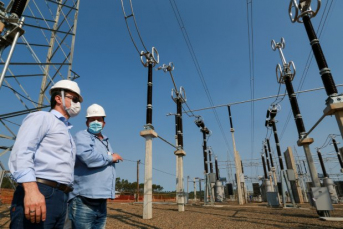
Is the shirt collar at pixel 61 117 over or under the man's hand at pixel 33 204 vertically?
over

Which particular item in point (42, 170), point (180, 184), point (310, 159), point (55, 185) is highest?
point (310, 159)

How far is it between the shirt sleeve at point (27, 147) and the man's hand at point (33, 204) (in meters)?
0.06

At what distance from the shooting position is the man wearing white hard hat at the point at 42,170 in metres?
1.41

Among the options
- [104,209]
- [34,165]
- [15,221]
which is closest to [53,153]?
[34,165]

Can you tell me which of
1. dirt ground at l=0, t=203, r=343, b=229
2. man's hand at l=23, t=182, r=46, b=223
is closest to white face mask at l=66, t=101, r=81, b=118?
man's hand at l=23, t=182, r=46, b=223

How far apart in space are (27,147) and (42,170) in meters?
0.23

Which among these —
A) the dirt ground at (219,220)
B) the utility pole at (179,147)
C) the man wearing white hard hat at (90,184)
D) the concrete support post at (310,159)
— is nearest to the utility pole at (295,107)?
the concrete support post at (310,159)

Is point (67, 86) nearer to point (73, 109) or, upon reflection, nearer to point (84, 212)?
point (73, 109)

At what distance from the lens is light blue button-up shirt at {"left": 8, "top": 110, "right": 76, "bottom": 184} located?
1474mm

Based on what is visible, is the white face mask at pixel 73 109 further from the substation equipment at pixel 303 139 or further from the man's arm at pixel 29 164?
the substation equipment at pixel 303 139

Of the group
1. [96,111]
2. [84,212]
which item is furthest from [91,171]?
[96,111]

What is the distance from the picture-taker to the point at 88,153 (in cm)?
221

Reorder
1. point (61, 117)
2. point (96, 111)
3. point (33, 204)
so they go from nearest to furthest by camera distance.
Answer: point (33, 204), point (61, 117), point (96, 111)

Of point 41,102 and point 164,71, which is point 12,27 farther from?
point 164,71
